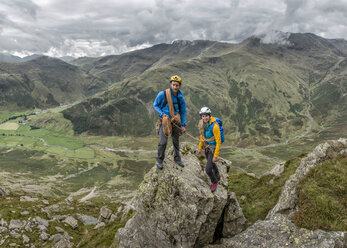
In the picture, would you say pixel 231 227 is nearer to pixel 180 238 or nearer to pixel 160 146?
pixel 180 238

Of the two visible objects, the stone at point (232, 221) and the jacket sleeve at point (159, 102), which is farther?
the stone at point (232, 221)

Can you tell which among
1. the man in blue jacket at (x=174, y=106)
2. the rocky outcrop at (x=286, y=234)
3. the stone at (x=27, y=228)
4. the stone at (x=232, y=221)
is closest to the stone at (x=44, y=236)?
the stone at (x=27, y=228)

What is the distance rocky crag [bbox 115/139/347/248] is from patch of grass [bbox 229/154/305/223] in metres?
4.27

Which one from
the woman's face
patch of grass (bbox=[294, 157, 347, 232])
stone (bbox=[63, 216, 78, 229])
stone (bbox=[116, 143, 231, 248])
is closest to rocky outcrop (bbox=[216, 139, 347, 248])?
patch of grass (bbox=[294, 157, 347, 232])

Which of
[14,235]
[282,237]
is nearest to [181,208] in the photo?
[282,237]

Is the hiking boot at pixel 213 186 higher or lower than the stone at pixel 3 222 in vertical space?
higher

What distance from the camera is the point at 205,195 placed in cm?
1666

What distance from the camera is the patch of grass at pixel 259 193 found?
22155 millimetres

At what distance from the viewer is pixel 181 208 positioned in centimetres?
1677

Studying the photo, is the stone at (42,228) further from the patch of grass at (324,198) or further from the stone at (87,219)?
the patch of grass at (324,198)

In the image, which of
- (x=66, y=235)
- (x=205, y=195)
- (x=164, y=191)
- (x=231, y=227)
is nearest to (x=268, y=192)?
(x=231, y=227)

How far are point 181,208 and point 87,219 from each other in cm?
5153

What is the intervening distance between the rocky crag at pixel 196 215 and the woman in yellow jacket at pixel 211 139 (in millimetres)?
1556

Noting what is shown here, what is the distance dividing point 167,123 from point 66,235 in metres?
43.6
